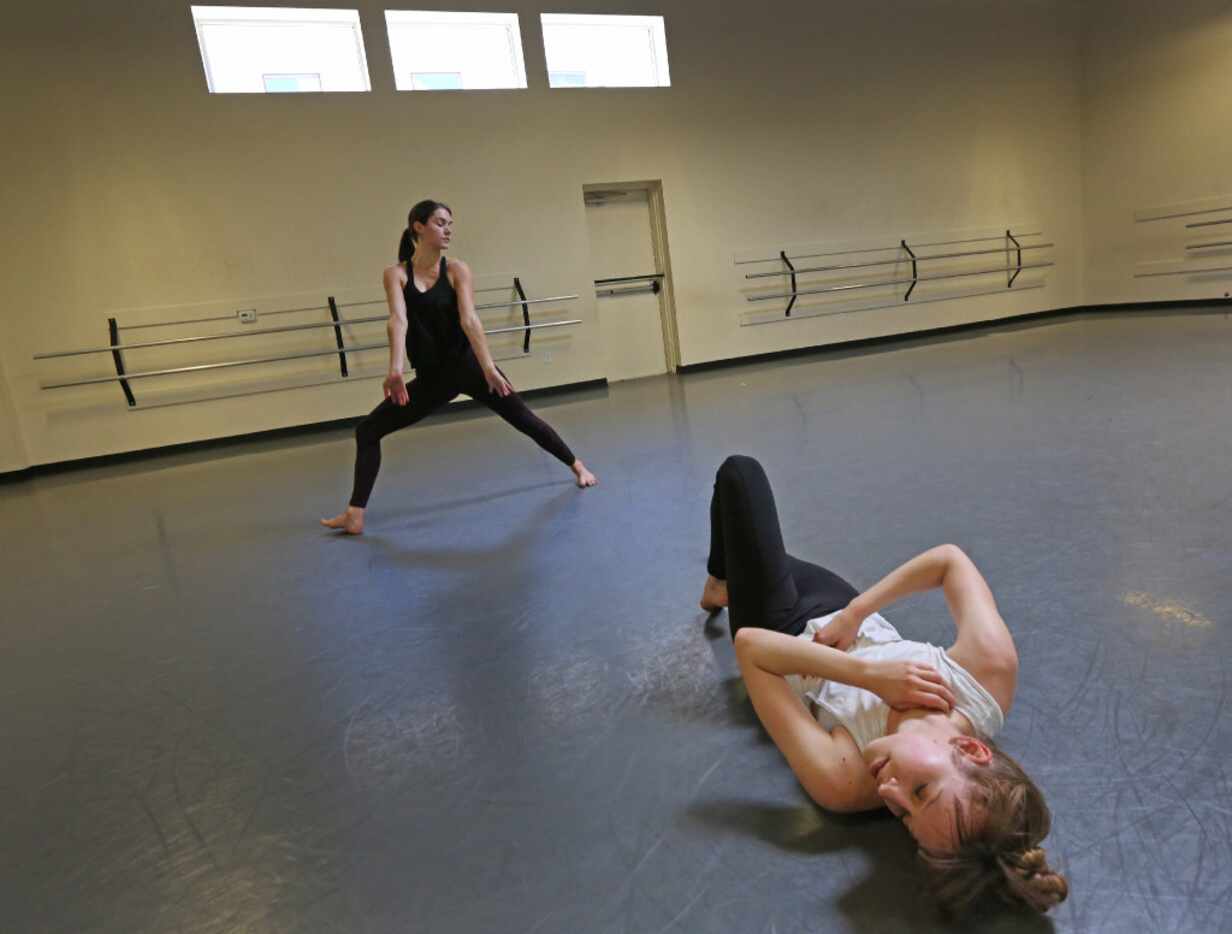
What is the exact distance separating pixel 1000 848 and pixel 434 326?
2.57 m

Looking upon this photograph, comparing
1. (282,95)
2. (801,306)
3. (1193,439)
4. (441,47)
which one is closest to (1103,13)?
(801,306)

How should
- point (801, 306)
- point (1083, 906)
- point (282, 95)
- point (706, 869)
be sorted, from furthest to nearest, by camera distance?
point (801, 306) → point (282, 95) → point (706, 869) → point (1083, 906)

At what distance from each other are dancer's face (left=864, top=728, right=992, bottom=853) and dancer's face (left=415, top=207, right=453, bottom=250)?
2.41 meters

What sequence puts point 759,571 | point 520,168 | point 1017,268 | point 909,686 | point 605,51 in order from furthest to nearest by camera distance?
point 1017,268 < point 605,51 < point 520,168 < point 759,571 < point 909,686

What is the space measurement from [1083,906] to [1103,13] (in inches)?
420

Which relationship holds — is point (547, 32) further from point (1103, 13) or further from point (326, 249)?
point (1103, 13)

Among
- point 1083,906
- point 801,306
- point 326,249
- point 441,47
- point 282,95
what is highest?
point 441,47

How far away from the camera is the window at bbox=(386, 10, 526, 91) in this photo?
6.11 metres

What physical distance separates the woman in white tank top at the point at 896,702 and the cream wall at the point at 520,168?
5651mm

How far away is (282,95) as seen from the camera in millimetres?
5738

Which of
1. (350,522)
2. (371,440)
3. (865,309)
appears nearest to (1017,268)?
(865,309)

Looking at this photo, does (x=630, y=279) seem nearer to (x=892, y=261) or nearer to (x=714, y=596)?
(x=892, y=261)

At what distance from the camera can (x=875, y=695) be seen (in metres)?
0.98

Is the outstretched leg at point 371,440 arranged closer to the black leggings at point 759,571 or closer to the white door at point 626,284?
the black leggings at point 759,571
